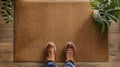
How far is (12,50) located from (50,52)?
1.01 ft

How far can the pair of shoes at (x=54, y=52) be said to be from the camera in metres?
2.30

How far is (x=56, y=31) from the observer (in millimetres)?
2357

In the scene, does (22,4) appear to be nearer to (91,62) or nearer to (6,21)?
(6,21)

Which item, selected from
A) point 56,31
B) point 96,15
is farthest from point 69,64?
point 96,15

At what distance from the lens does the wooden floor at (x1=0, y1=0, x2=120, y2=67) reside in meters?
2.34

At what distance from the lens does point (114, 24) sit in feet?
7.75

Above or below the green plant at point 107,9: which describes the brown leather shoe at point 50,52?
below

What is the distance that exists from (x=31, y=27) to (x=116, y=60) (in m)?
0.73

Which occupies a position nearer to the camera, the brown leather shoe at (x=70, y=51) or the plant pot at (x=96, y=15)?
the plant pot at (x=96, y=15)

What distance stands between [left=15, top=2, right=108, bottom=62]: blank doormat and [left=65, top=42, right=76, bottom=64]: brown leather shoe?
0.04 meters

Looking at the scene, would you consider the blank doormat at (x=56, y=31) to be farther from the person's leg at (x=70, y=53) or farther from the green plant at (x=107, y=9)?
the green plant at (x=107, y=9)

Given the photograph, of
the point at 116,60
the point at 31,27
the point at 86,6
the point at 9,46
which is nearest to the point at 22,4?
the point at 31,27

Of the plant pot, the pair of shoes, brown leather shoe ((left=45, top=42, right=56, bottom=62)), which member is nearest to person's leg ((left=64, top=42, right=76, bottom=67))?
the pair of shoes

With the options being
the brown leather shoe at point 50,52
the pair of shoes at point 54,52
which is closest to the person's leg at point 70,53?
the pair of shoes at point 54,52
